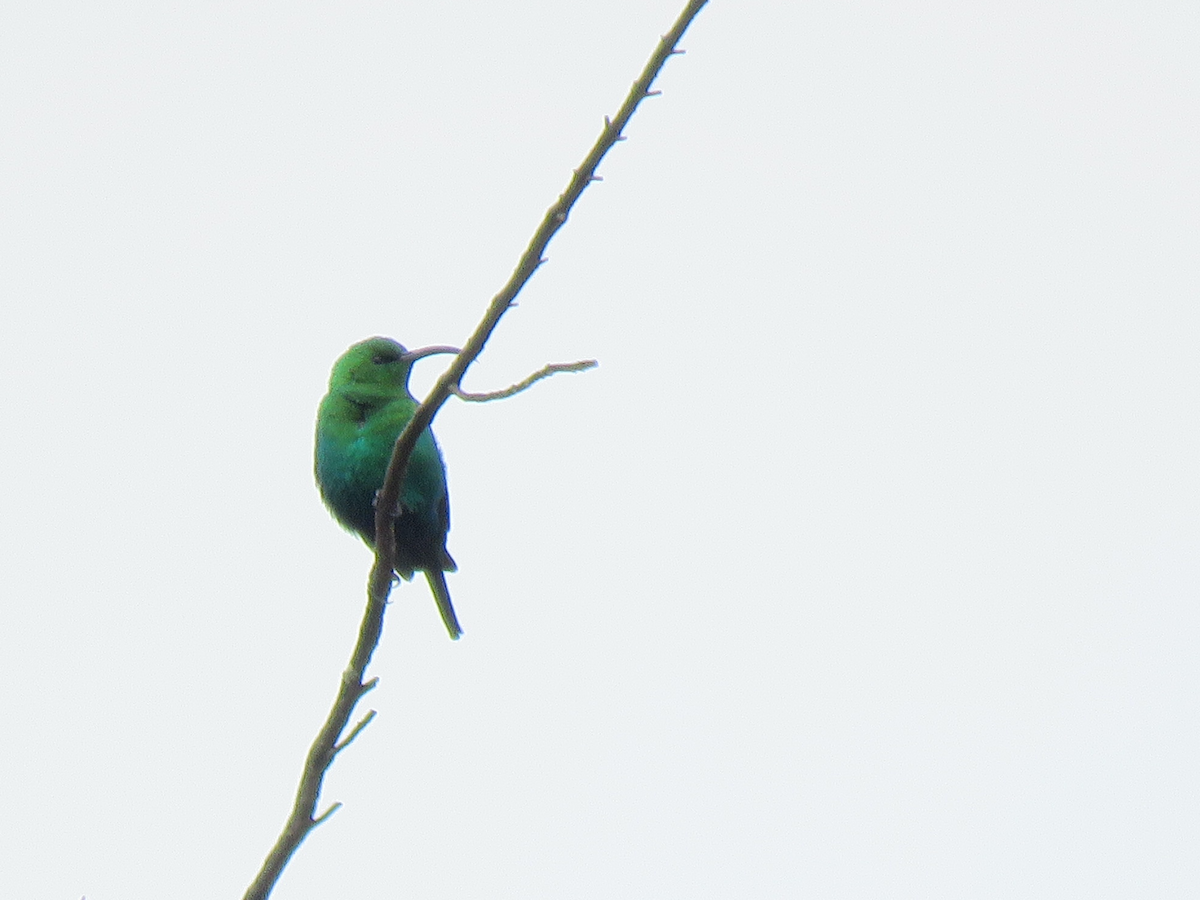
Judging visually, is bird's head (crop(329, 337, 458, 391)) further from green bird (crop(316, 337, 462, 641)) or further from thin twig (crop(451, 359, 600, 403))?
thin twig (crop(451, 359, 600, 403))

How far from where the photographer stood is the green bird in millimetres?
6500

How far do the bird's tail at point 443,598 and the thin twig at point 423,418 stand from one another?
2397 millimetres

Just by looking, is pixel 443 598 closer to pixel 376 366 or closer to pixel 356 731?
pixel 376 366

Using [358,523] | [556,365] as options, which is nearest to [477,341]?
[556,365]

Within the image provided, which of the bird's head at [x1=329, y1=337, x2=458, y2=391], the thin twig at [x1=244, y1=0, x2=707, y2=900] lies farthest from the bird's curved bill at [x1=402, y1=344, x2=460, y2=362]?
the thin twig at [x1=244, y1=0, x2=707, y2=900]

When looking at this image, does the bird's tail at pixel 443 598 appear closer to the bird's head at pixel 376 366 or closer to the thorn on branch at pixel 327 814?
the bird's head at pixel 376 366

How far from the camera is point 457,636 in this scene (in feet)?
21.0

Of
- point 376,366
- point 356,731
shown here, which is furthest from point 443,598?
point 356,731

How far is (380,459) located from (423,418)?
2747 millimetres

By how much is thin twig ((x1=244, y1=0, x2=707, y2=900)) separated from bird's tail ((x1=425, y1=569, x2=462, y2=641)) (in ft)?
7.86

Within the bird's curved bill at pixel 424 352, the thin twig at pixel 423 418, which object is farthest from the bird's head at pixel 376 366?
the thin twig at pixel 423 418

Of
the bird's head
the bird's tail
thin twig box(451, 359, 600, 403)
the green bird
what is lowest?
the bird's tail

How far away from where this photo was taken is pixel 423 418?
3.81 m

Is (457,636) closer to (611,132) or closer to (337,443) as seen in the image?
(337,443)
